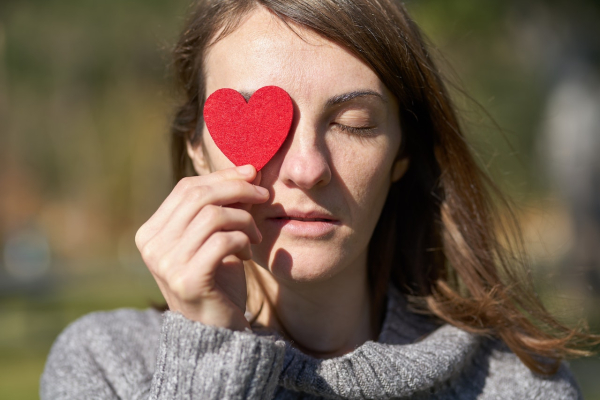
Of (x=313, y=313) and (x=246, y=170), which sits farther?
(x=313, y=313)

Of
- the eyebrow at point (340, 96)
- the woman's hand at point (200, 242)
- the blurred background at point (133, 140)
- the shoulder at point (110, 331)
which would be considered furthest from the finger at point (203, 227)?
the blurred background at point (133, 140)

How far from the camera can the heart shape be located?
2084mm

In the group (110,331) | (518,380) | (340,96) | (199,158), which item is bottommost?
(518,380)

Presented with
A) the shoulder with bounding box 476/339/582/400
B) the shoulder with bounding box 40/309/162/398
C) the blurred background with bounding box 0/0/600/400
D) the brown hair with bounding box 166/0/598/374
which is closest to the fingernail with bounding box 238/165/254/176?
the brown hair with bounding box 166/0/598/374

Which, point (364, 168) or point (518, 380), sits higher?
point (364, 168)

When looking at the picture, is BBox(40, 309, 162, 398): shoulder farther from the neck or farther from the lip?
the lip

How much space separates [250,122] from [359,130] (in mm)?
396

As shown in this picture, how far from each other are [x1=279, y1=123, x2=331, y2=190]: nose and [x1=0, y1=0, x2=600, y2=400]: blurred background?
1.11 metres

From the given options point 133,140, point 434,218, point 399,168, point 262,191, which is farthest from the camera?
point 133,140

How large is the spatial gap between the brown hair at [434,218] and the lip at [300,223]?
0.61 metres

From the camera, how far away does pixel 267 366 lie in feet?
6.26

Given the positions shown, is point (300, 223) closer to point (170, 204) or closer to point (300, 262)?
point (300, 262)

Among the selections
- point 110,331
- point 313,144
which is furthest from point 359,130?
point 110,331

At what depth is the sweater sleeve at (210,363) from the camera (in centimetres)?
185
